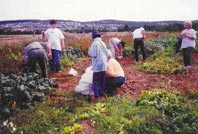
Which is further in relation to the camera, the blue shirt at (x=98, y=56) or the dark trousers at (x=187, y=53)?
the dark trousers at (x=187, y=53)

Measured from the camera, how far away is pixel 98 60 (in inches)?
318

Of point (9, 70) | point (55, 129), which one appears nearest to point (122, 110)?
point (55, 129)

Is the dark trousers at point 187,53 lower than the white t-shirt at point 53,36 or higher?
lower

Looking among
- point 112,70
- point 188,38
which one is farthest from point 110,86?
point 188,38

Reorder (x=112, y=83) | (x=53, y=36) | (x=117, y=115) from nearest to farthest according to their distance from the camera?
(x=117, y=115) → (x=112, y=83) → (x=53, y=36)

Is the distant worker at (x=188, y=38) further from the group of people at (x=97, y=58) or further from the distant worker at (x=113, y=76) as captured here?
the distant worker at (x=113, y=76)

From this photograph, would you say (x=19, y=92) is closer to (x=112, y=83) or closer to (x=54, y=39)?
(x=112, y=83)

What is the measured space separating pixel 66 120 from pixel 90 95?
56.7 inches

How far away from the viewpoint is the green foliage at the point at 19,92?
7.28m

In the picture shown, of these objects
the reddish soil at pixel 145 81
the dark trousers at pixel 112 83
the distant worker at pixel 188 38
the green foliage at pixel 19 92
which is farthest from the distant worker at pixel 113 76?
the distant worker at pixel 188 38

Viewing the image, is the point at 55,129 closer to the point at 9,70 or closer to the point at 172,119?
the point at 172,119

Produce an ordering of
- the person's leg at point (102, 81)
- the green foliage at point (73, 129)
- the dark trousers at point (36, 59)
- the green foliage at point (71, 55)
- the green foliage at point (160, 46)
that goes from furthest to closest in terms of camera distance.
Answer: the green foliage at point (160, 46)
the green foliage at point (71, 55)
the dark trousers at point (36, 59)
the person's leg at point (102, 81)
the green foliage at point (73, 129)

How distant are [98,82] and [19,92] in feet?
5.55

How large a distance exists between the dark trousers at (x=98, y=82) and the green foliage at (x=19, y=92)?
3.51 ft
